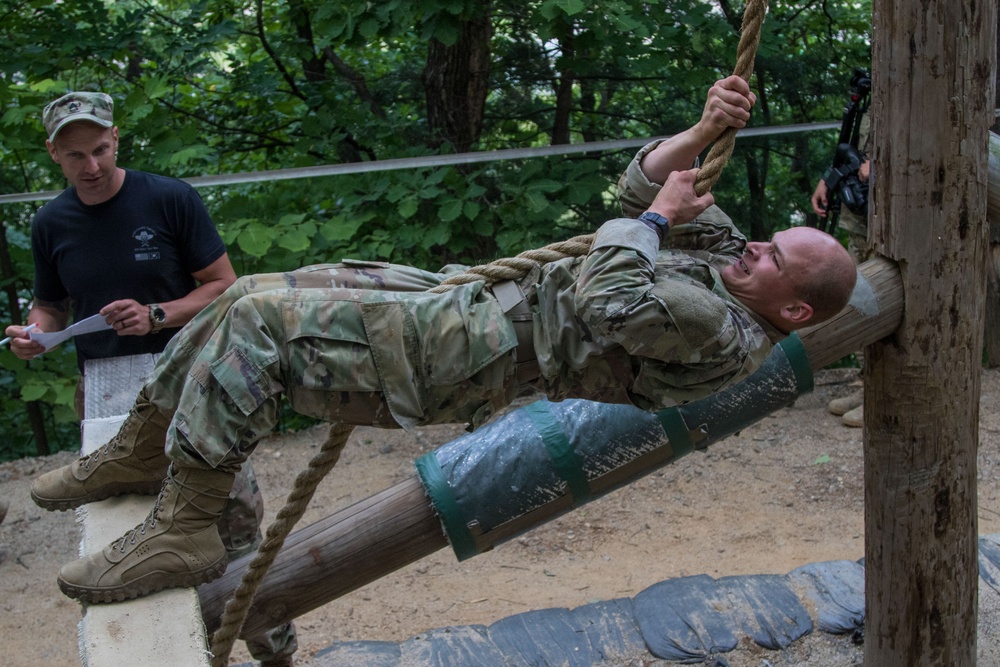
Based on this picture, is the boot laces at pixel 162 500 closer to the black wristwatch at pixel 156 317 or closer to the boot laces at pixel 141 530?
the boot laces at pixel 141 530

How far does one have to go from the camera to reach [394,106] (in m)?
6.29

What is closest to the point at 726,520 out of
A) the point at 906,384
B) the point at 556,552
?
the point at 556,552

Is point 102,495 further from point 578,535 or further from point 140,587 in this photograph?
point 578,535

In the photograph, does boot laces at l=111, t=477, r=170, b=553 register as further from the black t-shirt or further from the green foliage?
the green foliage

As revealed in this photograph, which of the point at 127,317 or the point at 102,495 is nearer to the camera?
the point at 102,495

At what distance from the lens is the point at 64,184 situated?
5.96 meters

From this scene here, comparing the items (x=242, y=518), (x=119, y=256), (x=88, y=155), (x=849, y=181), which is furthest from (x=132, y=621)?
(x=849, y=181)

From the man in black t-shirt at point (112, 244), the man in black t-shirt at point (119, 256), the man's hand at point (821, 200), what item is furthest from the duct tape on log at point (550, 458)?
the man's hand at point (821, 200)

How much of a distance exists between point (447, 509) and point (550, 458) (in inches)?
11.9

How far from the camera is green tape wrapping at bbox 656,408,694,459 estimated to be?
2635 mm

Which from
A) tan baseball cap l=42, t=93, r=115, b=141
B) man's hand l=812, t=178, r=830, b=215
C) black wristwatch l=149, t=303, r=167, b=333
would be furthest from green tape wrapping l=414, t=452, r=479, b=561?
man's hand l=812, t=178, r=830, b=215

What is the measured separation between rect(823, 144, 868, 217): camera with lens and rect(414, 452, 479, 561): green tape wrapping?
2.98 m

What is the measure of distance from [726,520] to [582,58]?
2.67 m

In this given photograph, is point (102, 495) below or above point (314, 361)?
below
